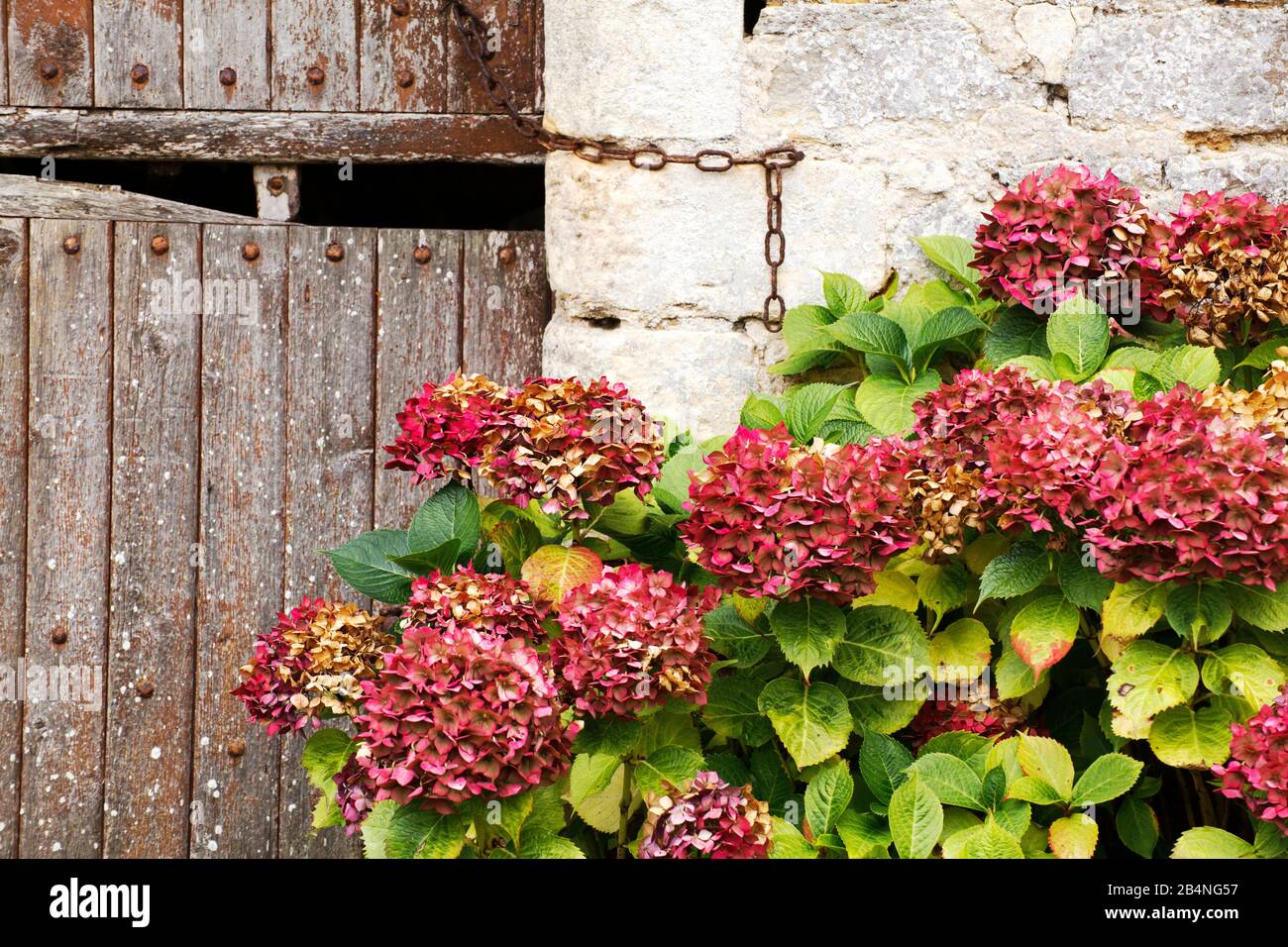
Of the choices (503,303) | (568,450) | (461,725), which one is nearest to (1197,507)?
(568,450)

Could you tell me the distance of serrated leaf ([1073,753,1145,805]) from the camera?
1515 mm

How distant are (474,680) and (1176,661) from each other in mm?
918

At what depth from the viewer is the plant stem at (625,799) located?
1.62 metres

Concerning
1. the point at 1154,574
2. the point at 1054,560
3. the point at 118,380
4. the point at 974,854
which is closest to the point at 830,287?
the point at 1054,560

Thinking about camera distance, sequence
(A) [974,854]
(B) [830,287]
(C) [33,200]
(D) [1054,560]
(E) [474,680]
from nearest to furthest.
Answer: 1. (E) [474,680]
2. (A) [974,854]
3. (D) [1054,560]
4. (B) [830,287]
5. (C) [33,200]

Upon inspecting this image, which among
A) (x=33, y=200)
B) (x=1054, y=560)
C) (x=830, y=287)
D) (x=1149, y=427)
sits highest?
(x=33, y=200)

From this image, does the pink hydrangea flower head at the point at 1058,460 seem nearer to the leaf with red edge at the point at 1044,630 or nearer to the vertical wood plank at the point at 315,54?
the leaf with red edge at the point at 1044,630

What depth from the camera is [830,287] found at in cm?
200

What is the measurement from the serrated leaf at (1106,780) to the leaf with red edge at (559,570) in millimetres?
711

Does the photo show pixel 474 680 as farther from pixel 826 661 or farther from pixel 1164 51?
pixel 1164 51

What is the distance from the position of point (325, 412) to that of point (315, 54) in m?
0.68

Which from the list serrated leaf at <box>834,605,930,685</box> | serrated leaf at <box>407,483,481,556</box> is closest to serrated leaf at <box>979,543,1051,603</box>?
serrated leaf at <box>834,605,930,685</box>

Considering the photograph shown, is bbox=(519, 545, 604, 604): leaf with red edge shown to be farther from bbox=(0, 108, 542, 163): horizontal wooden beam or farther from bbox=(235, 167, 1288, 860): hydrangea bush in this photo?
bbox=(0, 108, 542, 163): horizontal wooden beam

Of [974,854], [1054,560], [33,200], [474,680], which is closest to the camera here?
[474,680]
